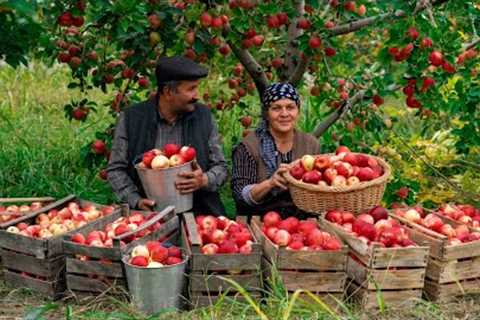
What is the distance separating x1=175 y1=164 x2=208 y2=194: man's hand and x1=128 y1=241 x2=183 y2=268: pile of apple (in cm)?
63

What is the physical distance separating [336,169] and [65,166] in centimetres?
302

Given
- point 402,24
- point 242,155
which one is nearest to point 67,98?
point 242,155

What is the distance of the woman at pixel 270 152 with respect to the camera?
4.87m

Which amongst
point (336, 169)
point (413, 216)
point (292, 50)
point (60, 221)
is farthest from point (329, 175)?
point (292, 50)

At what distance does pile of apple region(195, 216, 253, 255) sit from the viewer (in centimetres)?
411

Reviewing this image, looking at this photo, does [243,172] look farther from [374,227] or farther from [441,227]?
[441,227]

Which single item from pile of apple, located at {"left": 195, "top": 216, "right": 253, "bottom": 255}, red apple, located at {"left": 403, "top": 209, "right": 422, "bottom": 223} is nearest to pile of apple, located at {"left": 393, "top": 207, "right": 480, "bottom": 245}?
red apple, located at {"left": 403, "top": 209, "right": 422, "bottom": 223}

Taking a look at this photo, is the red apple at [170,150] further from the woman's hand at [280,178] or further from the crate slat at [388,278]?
the crate slat at [388,278]

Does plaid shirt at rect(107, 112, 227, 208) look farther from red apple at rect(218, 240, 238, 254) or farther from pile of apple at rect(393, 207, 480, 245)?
pile of apple at rect(393, 207, 480, 245)

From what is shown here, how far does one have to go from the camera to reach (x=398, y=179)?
5.50m

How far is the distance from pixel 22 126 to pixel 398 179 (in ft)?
12.6

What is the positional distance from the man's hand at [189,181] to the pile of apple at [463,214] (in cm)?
128

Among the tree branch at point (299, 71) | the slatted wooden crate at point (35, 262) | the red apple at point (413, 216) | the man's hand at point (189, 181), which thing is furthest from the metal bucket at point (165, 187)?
the tree branch at point (299, 71)

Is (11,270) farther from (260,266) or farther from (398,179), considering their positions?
(398,179)
